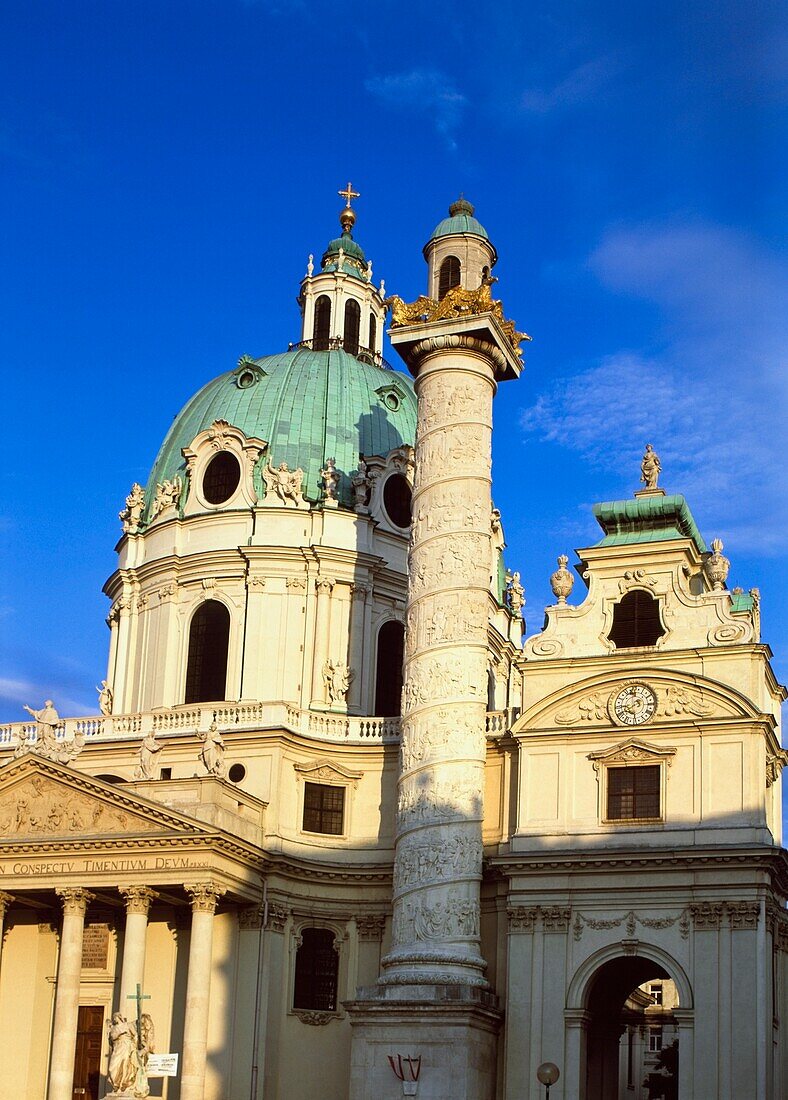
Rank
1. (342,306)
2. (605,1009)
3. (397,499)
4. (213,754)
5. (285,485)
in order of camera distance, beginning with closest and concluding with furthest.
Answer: (213,754) → (605,1009) → (285,485) → (397,499) → (342,306)

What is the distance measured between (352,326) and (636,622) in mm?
22045

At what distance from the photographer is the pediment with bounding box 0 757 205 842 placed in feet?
153

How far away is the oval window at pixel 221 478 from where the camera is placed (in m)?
Answer: 58.1

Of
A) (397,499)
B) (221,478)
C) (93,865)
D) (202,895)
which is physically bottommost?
(202,895)

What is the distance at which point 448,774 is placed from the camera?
43906 mm

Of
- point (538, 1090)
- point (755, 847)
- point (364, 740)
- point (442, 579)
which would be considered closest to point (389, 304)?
point (442, 579)

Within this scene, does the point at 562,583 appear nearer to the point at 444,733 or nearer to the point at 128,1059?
the point at 444,733

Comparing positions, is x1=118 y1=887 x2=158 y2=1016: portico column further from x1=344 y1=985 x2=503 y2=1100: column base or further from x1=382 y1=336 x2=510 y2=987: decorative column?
x1=382 y1=336 x2=510 y2=987: decorative column

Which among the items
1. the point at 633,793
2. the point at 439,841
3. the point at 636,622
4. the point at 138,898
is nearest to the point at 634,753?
the point at 633,793

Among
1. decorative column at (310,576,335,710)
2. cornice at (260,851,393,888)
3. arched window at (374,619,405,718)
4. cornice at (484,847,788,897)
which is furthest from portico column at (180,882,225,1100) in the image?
arched window at (374,619,405,718)

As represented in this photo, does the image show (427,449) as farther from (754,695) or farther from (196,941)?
(196,941)

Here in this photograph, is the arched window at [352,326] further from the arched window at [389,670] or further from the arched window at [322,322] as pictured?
the arched window at [389,670]

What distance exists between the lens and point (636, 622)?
48.1 meters

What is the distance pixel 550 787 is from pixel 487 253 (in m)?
15.8
